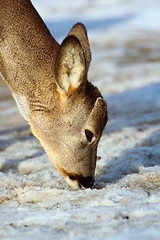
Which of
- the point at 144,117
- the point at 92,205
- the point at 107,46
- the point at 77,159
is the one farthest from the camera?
the point at 107,46

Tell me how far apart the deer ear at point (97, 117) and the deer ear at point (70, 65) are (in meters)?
0.22

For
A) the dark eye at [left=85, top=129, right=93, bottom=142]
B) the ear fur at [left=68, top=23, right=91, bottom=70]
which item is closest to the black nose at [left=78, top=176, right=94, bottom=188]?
the dark eye at [left=85, top=129, right=93, bottom=142]

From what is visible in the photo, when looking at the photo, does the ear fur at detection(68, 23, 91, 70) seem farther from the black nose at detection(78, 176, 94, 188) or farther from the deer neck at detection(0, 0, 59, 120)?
the black nose at detection(78, 176, 94, 188)

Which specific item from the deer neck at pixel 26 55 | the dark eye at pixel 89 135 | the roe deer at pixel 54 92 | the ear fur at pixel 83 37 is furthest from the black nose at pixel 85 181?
the ear fur at pixel 83 37

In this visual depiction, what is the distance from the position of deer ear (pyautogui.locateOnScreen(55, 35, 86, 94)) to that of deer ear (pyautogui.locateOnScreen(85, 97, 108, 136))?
0.73ft

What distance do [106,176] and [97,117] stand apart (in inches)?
35.1

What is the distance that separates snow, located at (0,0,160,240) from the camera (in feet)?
14.3

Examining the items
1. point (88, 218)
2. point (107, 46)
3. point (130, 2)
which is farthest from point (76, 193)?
point (130, 2)

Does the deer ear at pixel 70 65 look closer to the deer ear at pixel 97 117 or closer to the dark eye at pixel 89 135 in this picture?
the deer ear at pixel 97 117

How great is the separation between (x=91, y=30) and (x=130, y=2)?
16.4 feet

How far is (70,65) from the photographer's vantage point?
5.02 m

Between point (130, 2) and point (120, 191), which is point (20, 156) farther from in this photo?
point (130, 2)

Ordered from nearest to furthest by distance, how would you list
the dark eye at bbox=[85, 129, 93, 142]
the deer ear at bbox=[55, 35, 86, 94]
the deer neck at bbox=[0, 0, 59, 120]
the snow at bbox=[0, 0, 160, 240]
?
1. the snow at bbox=[0, 0, 160, 240]
2. the deer ear at bbox=[55, 35, 86, 94]
3. the dark eye at bbox=[85, 129, 93, 142]
4. the deer neck at bbox=[0, 0, 59, 120]

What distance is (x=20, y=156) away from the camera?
6.83 metres
